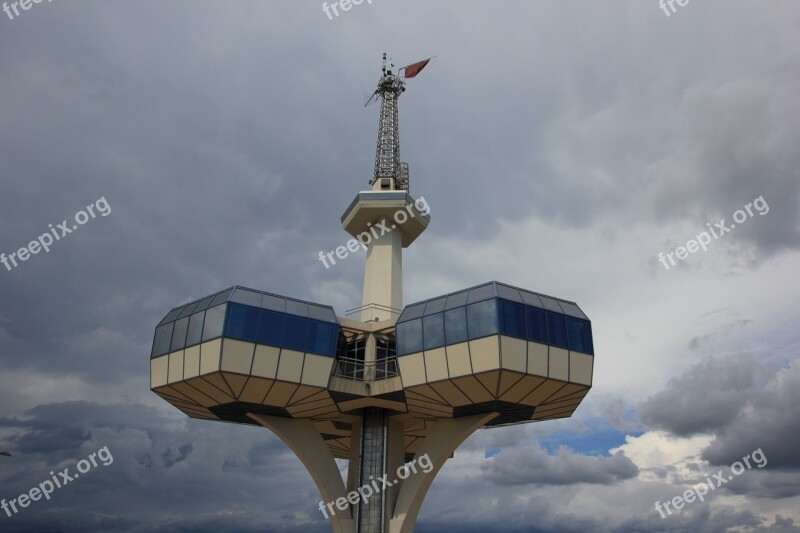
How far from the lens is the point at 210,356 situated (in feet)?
117

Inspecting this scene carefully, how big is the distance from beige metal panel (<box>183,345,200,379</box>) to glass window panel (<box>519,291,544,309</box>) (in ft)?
61.1

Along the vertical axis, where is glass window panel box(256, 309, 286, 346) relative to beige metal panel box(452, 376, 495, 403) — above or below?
above

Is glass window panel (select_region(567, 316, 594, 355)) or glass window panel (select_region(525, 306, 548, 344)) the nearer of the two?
glass window panel (select_region(525, 306, 548, 344))

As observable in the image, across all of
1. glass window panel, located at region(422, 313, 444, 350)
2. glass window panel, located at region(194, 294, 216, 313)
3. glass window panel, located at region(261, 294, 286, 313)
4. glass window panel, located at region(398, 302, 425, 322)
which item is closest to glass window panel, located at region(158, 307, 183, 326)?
glass window panel, located at region(194, 294, 216, 313)

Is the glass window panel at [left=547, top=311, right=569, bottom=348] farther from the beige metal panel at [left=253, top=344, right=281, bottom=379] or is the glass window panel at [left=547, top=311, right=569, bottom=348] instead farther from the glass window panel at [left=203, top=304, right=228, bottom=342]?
the glass window panel at [left=203, top=304, right=228, bottom=342]

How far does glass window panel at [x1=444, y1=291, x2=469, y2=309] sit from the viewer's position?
36906mm

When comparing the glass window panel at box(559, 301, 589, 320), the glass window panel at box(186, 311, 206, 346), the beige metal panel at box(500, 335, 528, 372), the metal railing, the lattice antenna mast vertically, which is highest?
the lattice antenna mast

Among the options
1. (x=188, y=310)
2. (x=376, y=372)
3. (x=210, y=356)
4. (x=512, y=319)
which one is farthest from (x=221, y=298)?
(x=512, y=319)

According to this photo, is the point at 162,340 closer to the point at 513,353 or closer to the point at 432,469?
the point at 432,469

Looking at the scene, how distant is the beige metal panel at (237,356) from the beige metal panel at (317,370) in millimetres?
3308

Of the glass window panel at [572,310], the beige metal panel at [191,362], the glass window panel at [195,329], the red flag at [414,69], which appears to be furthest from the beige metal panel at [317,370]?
the red flag at [414,69]

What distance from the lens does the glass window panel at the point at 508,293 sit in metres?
35.9

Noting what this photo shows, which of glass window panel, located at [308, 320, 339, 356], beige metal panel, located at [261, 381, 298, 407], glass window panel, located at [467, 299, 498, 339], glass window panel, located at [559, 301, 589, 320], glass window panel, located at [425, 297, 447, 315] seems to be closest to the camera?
glass window panel, located at [467, 299, 498, 339]

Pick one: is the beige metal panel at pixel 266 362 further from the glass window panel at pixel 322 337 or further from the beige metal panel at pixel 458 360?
the beige metal panel at pixel 458 360
